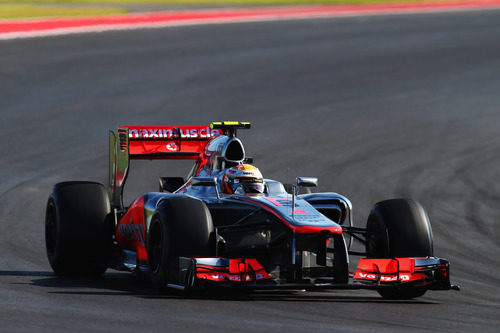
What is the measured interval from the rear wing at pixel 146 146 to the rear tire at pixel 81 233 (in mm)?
1250

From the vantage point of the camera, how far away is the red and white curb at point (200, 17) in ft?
115

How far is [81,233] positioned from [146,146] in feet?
7.08

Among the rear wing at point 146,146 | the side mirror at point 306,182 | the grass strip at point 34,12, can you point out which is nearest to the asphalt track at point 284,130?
the side mirror at point 306,182

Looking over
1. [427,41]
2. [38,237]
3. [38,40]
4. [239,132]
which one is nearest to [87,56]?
[38,40]

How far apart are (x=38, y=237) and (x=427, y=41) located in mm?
24868

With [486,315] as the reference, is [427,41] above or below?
above

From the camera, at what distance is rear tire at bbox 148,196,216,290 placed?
400 inches

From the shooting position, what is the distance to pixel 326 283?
397 inches

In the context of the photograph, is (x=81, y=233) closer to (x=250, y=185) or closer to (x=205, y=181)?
(x=205, y=181)

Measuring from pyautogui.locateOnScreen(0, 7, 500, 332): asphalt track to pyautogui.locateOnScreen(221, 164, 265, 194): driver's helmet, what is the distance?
136 cm

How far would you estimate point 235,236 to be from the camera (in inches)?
432

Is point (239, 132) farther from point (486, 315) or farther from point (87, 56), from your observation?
point (486, 315)

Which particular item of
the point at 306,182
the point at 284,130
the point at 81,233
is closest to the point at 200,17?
the point at 284,130

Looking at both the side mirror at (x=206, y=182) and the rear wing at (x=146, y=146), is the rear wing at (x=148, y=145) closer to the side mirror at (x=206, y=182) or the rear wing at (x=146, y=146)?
the rear wing at (x=146, y=146)
